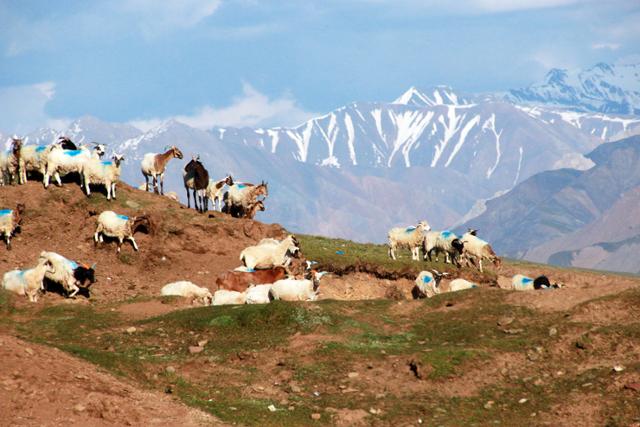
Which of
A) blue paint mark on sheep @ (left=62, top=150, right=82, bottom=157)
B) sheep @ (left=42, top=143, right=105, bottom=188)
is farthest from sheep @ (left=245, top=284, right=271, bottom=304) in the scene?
blue paint mark on sheep @ (left=62, top=150, right=82, bottom=157)

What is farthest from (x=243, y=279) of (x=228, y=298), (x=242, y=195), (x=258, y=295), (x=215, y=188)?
(x=215, y=188)

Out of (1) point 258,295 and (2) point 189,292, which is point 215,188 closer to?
(2) point 189,292

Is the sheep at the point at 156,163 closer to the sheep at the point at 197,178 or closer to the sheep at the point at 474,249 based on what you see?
the sheep at the point at 197,178

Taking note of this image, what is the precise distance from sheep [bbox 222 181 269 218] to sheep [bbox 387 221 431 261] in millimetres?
8412

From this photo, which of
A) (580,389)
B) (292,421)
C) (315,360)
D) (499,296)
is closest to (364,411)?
(292,421)

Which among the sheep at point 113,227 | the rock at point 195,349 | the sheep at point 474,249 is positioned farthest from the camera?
the sheep at point 474,249

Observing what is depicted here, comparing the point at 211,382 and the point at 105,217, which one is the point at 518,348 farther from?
the point at 105,217

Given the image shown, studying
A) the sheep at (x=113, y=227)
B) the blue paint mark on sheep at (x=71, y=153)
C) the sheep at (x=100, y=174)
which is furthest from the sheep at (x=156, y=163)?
the sheep at (x=113, y=227)

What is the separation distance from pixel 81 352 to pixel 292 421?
7003mm

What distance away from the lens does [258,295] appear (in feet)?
108

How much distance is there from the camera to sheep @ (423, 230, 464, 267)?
158 ft

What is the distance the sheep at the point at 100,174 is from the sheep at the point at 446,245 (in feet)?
60.3

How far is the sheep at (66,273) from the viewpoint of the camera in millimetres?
33031

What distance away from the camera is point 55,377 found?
64.2 feet
